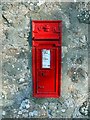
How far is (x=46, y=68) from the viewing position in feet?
11.2

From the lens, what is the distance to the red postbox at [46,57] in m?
3.35

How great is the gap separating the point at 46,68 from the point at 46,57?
105 mm

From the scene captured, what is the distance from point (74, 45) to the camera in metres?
3.43

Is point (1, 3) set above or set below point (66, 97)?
above

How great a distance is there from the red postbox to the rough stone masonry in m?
0.05

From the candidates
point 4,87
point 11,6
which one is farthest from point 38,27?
point 4,87

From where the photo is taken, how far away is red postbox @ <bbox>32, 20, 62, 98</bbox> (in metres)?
3.35

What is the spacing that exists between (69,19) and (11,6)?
560 mm

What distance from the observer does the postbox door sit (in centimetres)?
339

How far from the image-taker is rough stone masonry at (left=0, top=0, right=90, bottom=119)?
11.1 feet

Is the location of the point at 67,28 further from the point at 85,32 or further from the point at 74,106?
the point at 74,106

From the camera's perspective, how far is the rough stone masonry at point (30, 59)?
338 cm

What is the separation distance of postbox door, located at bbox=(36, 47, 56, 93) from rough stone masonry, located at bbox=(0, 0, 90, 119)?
3.8 inches

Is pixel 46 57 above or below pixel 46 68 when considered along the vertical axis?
above
